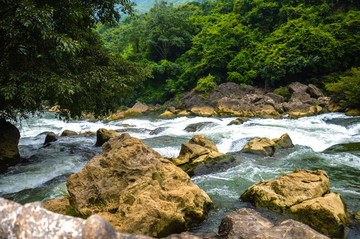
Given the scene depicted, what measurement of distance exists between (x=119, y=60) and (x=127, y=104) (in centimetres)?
3106

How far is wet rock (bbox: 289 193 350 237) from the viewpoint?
402 cm

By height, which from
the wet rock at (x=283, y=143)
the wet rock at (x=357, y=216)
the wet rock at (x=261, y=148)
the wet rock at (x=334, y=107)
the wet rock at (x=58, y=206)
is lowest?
the wet rock at (x=334, y=107)

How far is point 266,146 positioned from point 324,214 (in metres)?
6.13

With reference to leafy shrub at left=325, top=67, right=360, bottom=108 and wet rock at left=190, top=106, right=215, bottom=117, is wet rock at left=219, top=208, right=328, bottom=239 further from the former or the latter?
wet rock at left=190, top=106, right=215, bottom=117

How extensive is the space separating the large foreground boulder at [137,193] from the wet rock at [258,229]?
851 mm

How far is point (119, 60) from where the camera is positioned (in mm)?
10469

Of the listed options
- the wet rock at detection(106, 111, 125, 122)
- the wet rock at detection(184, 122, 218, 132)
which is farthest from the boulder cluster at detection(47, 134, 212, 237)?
the wet rock at detection(106, 111, 125, 122)

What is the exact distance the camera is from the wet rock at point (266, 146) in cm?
969

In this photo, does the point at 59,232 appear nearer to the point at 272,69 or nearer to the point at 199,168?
the point at 199,168

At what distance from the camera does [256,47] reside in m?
30.8

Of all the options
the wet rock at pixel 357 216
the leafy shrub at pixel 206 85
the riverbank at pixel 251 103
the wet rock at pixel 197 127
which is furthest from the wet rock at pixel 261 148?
the leafy shrub at pixel 206 85

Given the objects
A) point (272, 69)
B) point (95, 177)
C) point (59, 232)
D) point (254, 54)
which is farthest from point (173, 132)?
point (254, 54)

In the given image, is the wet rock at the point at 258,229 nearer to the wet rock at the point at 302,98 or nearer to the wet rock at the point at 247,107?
the wet rock at the point at 247,107

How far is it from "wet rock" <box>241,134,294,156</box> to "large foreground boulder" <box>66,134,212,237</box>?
5.47m
